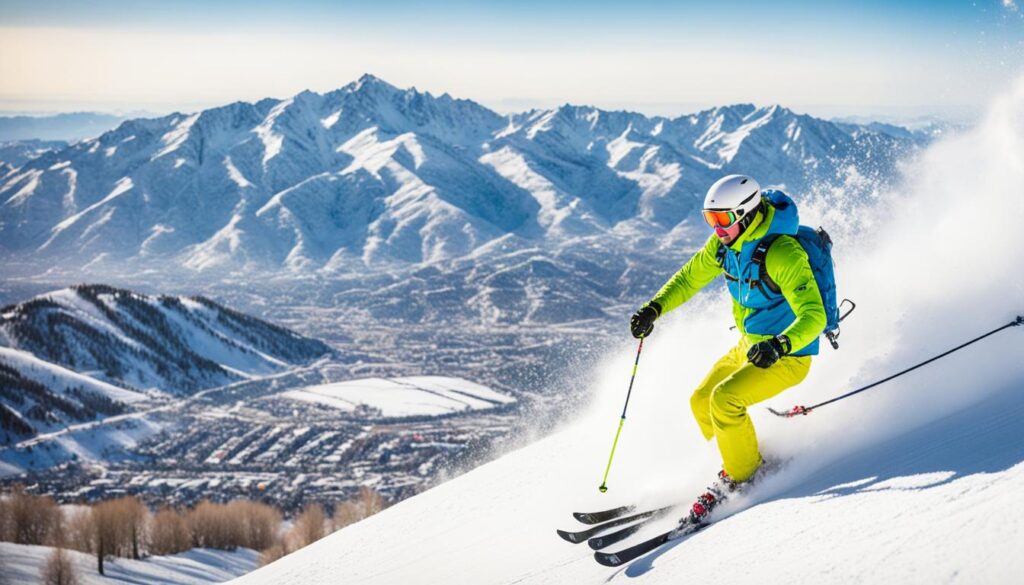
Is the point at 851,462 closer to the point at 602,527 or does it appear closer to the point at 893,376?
the point at 893,376

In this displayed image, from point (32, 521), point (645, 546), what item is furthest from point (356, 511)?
point (645, 546)

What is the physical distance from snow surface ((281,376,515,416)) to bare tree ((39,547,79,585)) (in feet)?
339

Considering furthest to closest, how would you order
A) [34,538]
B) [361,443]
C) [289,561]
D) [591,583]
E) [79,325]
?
[79,325]
[361,443]
[34,538]
[289,561]
[591,583]

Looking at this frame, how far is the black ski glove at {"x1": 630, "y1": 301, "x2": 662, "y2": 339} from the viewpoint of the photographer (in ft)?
34.9

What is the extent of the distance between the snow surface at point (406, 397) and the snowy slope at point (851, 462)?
154843 millimetres

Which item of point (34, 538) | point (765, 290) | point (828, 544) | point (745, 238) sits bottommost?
point (828, 544)

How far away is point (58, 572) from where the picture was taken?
63094 millimetres

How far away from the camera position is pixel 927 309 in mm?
10133

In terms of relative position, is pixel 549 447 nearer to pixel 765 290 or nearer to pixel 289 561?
pixel 289 561

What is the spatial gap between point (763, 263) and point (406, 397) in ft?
583

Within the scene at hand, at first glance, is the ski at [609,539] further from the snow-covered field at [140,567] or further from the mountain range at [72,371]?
the mountain range at [72,371]

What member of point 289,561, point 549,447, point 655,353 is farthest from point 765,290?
point 289,561

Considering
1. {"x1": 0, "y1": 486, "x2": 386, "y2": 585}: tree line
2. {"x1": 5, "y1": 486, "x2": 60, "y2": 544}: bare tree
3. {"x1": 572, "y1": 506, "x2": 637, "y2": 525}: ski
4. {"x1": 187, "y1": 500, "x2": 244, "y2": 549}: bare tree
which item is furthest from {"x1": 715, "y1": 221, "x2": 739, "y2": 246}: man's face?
{"x1": 5, "y1": 486, "x2": 60, "y2": 544}: bare tree

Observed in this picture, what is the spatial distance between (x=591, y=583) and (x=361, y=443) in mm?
140500
